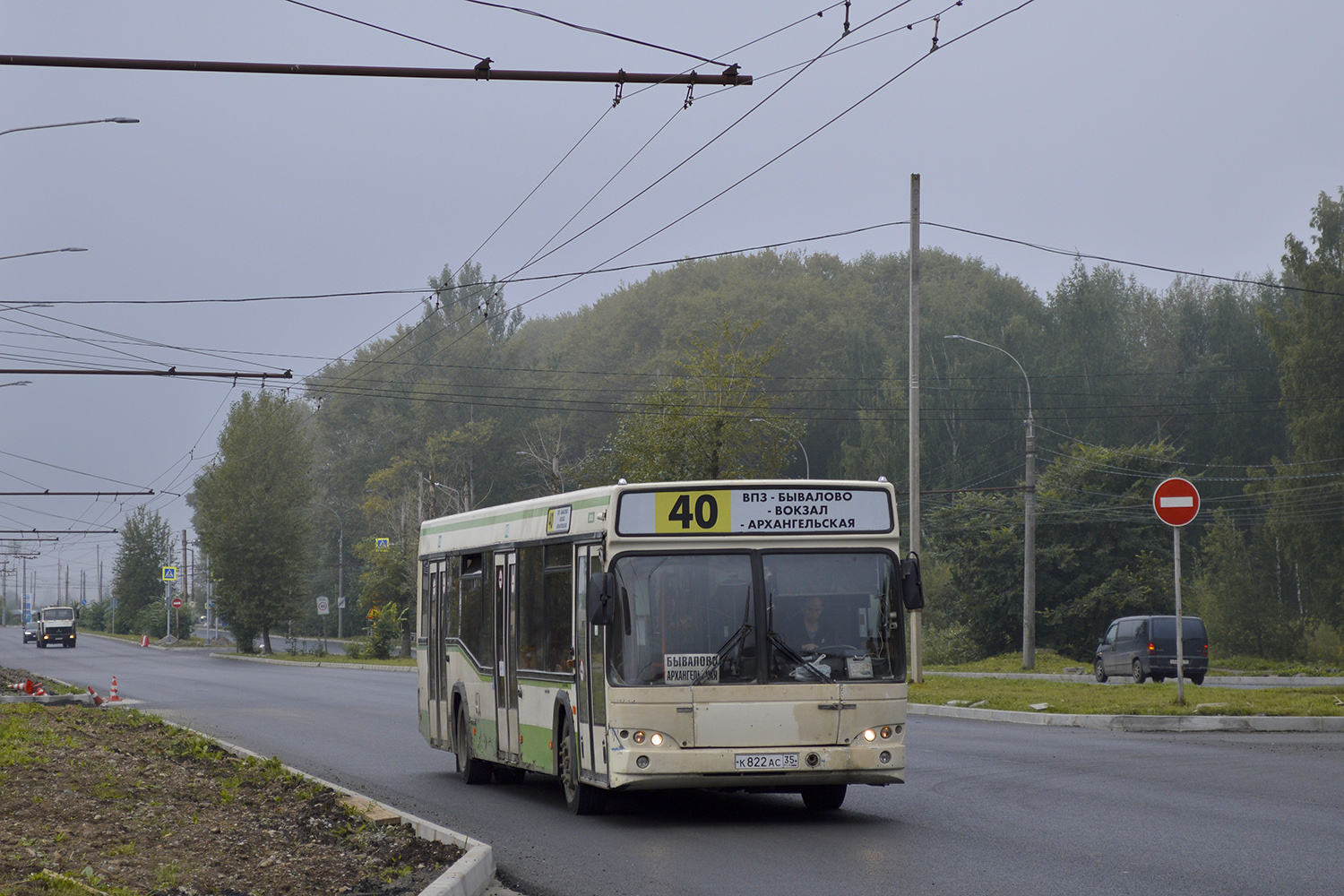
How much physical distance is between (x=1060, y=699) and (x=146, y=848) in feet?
60.0

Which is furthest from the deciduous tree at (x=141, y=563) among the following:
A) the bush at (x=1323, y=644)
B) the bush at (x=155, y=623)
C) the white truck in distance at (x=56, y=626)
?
the bush at (x=1323, y=644)

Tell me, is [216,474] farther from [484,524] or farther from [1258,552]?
[484,524]

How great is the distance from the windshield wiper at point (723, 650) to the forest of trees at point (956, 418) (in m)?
25.1

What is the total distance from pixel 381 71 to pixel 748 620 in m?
5.16

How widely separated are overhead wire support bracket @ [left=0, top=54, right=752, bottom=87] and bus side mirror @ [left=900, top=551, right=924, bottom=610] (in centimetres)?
419

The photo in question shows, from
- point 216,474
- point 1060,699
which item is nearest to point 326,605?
point 216,474

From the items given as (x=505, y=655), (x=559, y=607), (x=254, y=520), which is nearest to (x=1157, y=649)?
(x=505, y=655)

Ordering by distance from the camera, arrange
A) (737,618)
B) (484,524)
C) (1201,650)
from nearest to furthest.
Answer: (737,618) < (484,524) < (1201,650)

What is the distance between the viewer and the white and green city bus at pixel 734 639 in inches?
443

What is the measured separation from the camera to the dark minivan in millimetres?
34188

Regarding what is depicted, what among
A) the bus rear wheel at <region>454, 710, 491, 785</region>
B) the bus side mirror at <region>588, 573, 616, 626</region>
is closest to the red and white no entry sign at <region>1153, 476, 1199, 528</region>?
the bus rear wheel at <region>454, 710, 491, 785</region>

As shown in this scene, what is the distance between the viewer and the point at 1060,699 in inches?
982

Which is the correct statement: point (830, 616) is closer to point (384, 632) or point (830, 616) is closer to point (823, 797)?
Answer: point (823, 797)

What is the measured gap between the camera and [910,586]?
11.6 metres
